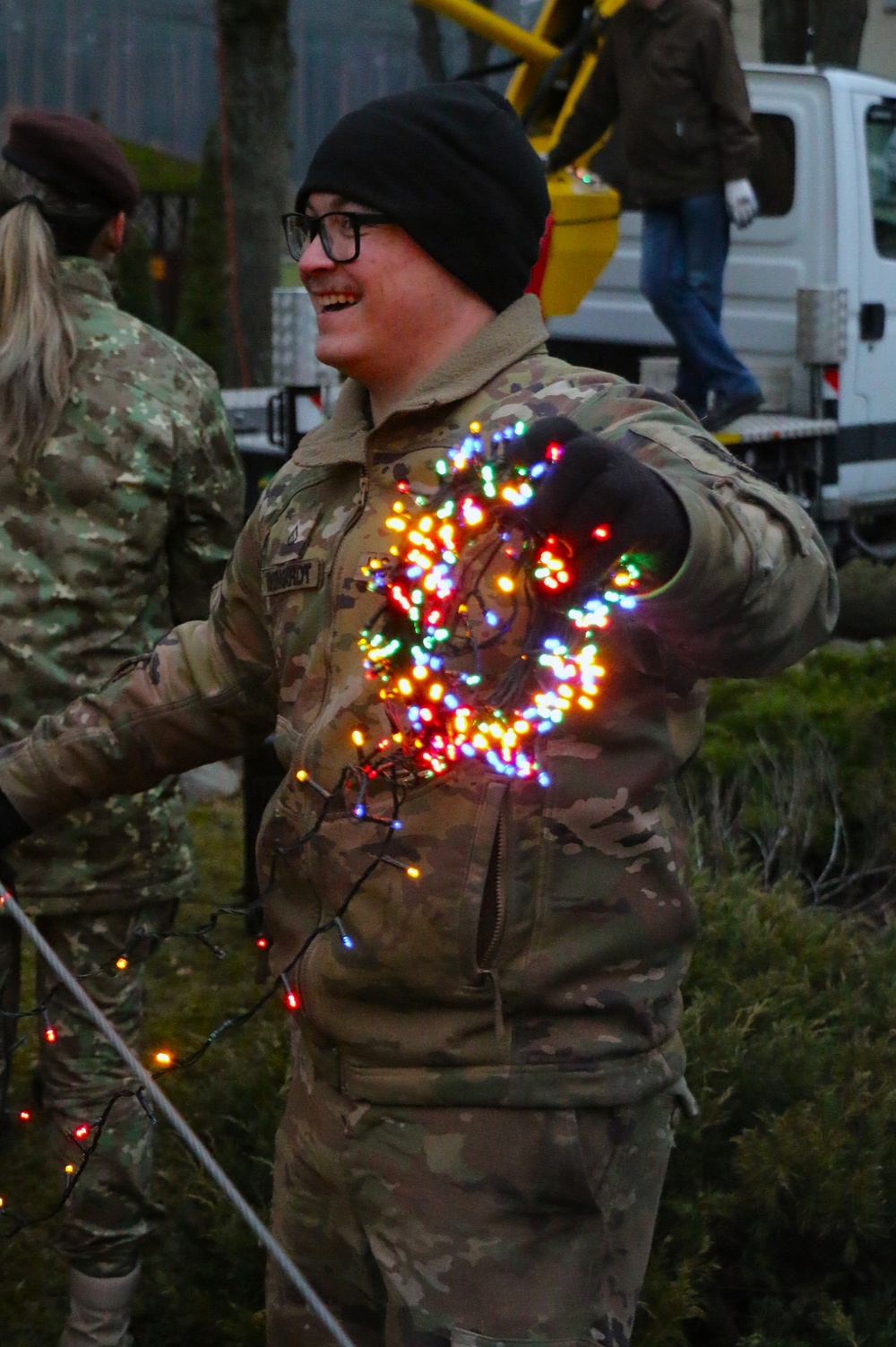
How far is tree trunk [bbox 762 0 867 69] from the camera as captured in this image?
15.3m

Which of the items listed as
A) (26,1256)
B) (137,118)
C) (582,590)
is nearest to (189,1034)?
(26,1256)

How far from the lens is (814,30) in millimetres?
16281

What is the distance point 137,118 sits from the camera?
24.2 m

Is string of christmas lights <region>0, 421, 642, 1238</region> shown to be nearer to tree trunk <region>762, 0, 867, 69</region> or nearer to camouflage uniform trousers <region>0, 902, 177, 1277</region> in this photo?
camouflage uniform trousers <region>0, 902, 177, 1277</region>

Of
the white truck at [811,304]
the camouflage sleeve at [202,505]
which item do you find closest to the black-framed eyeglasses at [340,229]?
the camouflage sleeve at [202,505]

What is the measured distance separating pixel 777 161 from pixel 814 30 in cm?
793

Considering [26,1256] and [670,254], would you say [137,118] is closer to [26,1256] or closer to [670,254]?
[670,254]

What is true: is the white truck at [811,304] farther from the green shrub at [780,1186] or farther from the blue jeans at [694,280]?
the green shrub at [780,1186]

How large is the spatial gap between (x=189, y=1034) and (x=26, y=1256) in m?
1.15

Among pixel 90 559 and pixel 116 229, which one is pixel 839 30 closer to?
pixel 116 229

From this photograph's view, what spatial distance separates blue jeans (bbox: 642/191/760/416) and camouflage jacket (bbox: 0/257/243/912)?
16.5ft

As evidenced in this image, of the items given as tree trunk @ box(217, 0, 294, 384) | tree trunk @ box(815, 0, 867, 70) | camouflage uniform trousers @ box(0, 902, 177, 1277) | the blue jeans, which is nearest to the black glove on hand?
camouflage uniform trousers @ box(0, 902, 177, 1277)

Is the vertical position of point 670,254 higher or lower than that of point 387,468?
lower

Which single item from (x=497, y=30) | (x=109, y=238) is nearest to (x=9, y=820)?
(x=109, y=238)
